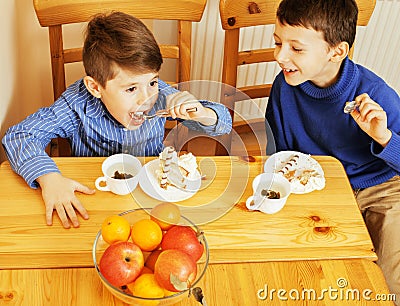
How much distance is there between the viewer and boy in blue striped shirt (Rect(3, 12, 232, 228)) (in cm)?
120

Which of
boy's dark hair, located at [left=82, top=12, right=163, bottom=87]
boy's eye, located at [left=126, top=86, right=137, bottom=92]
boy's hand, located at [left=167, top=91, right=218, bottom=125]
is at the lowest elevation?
boy's eye, located at [left=126, top=86, right=137, bottom=92]

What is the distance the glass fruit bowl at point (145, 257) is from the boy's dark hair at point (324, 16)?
67 centimetres

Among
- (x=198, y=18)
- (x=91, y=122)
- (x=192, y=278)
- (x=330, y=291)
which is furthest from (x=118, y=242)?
(x=198, y=18)

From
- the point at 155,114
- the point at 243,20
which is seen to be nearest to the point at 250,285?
the point at 155,114

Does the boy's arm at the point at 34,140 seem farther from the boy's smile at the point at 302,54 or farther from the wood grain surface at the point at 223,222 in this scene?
the boy's smile at the point at 302,54

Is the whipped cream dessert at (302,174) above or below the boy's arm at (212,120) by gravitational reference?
below

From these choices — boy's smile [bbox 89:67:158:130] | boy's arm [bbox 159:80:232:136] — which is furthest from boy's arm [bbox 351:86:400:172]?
boy's smile [bbox 89:67:158:130]

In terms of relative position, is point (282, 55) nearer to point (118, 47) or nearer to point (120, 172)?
point (118, 47)

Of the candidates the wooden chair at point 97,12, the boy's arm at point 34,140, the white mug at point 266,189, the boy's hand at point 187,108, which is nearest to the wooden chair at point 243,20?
the wooden chair at point 97,12

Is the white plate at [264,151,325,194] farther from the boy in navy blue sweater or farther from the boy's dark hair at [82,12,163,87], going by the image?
the boy's dark hair at [82,12,163,87]

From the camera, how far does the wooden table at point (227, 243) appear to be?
38.9 inches

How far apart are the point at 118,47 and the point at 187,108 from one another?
9.2 inches

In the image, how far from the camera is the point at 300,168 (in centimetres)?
128

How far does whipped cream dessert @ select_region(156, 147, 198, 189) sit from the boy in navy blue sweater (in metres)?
0.44
